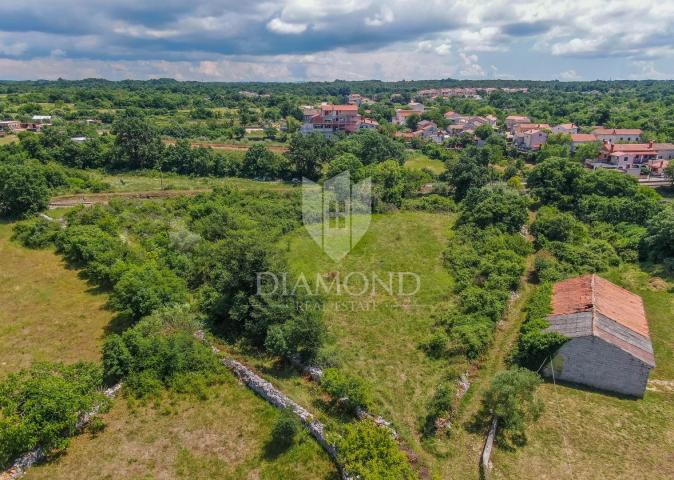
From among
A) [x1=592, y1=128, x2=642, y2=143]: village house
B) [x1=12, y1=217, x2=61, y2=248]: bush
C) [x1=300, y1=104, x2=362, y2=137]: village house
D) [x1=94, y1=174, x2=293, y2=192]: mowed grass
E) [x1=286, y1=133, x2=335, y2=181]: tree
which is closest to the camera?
[x1=12, y1=217, x2=61, y2=248]: bush

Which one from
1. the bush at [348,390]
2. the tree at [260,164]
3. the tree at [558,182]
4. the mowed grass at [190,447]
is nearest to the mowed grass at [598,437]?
the bush at [348,390]

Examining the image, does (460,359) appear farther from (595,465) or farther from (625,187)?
(625,187)

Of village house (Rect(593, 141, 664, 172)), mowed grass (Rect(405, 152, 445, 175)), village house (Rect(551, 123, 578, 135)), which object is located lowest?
mowed grass (Rect(405, 152, 445, 175))

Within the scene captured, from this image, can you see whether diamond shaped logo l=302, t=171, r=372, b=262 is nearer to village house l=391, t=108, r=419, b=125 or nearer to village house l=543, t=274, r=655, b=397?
village house l=543, t=274, r=655, b=397

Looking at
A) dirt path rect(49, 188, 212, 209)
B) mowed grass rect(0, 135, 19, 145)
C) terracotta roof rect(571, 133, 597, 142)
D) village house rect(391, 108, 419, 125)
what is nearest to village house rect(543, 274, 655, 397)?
dirt path rect(49, 188, 212, 209)

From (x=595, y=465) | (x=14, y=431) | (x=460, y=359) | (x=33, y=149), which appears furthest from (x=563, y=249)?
(x=33, y=149)

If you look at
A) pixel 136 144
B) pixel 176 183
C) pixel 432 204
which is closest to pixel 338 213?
pixel 432 204
